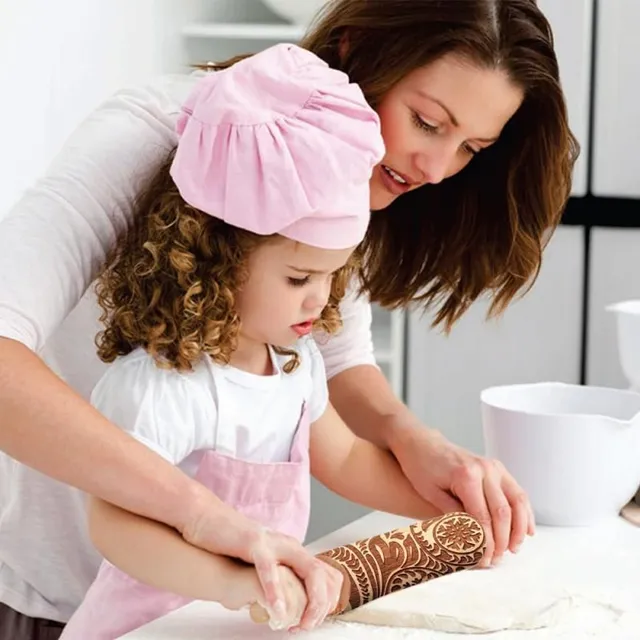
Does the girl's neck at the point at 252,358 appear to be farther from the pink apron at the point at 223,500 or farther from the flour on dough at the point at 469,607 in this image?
the flour on dough at the point at 469,607

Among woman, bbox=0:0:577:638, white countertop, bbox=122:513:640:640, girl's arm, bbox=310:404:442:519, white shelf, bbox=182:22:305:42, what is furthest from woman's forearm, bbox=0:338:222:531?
white shelf, bbox=182:22:305:42

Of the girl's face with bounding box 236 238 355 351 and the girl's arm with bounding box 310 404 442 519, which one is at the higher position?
the girl's face with bounding box 236 238 355 351

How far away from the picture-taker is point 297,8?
2303 mm

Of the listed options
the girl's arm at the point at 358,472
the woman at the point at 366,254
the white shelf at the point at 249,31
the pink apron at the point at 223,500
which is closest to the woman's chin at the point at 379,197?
the woman at the point at 366,254

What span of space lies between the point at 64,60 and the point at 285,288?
1.33m

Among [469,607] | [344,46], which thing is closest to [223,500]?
[469,607]

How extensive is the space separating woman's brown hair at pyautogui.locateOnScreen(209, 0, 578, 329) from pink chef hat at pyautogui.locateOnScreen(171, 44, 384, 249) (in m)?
0.23

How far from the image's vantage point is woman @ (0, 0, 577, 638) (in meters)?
0.99

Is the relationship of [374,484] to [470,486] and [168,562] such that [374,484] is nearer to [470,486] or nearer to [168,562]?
[470,486]

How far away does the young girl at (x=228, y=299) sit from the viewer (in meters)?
1.01

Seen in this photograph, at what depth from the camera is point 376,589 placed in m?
1.04

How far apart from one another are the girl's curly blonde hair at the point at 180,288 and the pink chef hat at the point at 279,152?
3cm

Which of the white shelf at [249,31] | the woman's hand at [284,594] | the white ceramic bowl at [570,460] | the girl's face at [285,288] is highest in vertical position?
the white shelf at [249,31]

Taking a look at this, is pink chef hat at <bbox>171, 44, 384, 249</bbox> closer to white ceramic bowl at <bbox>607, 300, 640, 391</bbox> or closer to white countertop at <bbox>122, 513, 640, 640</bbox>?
white countertop at <bbox>122, 513, 640, 640</bbox>
